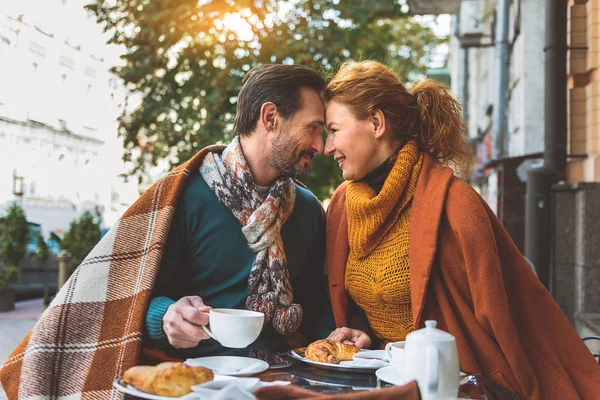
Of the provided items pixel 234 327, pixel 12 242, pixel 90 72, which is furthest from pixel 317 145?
pixel 90 72

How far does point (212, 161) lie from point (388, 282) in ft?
2.89

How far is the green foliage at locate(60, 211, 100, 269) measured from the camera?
44.3 ft

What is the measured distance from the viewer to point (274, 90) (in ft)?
10.1

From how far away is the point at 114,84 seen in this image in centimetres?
1323

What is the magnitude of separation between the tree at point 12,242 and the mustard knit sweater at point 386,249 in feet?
35.2

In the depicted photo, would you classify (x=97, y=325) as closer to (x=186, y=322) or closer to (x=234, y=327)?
(x=186, y=322)

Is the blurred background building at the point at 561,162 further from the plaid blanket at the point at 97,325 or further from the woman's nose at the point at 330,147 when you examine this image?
the plaid blanket at the point at 97,325

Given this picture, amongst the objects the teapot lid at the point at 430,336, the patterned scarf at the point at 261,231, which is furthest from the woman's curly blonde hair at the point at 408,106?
the teapot lid at the point at 430,336

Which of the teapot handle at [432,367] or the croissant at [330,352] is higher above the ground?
the teapot handle at [432,367]

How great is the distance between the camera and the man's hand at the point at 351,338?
2666mm

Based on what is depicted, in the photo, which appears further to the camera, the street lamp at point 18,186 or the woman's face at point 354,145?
the street lamp at point 18,186

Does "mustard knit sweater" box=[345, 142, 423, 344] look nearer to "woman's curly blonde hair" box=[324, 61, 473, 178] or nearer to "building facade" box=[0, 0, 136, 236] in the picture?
"woman's curly blonde hair" box=[324, 61, 473, 178]

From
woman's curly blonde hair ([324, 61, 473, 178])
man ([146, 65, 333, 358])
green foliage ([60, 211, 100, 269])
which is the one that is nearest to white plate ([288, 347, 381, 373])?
man ([146, 65, 333, 358])

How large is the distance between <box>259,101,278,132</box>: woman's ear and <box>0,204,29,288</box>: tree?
34.5 ft
